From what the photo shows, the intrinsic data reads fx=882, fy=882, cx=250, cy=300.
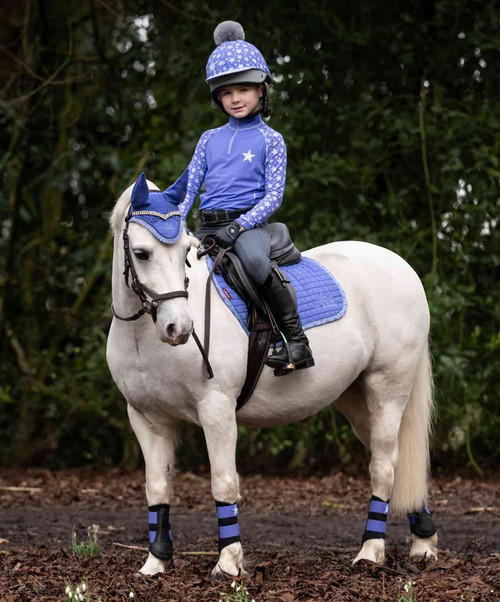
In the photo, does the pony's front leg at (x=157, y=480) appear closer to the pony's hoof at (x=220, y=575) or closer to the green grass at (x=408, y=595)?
the pony's hoof at (x=220, y=575)

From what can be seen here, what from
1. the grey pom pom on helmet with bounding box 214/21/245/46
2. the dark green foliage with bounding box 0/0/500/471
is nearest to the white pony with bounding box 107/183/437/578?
the grey pom pom on helmet with bounding box 214/21/245/46

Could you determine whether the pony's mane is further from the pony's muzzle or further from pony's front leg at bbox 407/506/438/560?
pony's front leg at bbox 407/506/438/560

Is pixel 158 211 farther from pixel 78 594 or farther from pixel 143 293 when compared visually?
pixel 78 594

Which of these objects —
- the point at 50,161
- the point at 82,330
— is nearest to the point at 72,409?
the point at 82,330

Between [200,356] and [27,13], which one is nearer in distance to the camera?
[200,356]

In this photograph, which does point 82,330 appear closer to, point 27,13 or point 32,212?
point 32,212

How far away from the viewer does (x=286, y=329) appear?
4.37 metres

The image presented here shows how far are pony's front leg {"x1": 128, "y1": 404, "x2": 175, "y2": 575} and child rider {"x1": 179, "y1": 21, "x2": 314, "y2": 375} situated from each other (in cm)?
69

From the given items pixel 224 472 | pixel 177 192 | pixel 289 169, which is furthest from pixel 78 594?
pixel 289 169

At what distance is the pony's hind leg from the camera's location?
4.84 meters

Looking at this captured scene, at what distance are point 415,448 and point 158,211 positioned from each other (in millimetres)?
2205

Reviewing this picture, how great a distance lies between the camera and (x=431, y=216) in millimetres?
8469

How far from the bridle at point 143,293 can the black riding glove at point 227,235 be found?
30cm

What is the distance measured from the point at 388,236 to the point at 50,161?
4089mm
